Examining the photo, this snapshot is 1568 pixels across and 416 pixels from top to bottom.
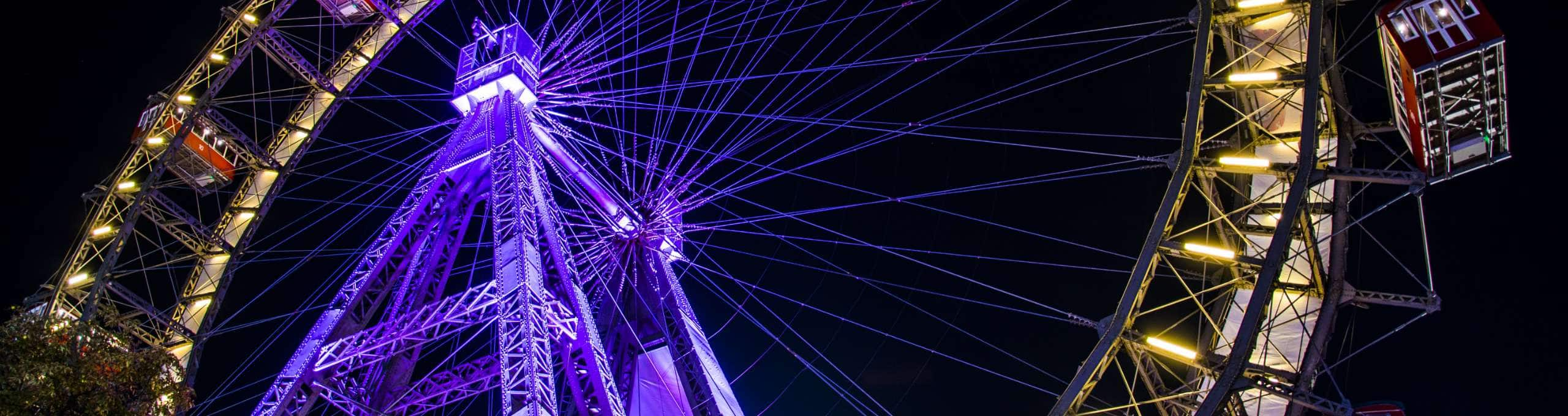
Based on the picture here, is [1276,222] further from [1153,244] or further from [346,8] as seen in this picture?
[346,8]

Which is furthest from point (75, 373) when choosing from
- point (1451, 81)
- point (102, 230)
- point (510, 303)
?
point (1451, 81)

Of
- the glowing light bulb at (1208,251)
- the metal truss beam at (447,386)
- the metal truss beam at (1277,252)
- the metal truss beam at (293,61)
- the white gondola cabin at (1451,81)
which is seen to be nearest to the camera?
the white gondola cabin at (1451,81)

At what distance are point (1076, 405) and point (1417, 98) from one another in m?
6.49

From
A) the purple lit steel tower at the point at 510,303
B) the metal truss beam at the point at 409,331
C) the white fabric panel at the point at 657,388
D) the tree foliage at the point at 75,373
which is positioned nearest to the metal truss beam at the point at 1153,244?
the purple lit steel tower at the point at 510,303

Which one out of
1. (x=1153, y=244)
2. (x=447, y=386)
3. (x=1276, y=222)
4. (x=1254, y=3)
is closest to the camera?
(x=1276, y=222)

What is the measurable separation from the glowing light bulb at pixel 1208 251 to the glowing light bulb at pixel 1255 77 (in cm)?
270

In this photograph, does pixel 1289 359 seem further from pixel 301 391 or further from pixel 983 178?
pixel 301 391

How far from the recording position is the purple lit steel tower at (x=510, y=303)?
1489 centimetres

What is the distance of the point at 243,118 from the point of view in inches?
973

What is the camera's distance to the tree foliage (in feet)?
41.2

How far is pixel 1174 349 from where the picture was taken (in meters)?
14.5

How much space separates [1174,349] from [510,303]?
33.9 feet

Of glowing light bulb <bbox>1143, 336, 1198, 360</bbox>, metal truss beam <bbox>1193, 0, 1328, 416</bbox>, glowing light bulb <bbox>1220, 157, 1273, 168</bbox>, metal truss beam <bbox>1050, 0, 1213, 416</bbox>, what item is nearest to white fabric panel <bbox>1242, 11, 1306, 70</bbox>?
metal truss beam <bbox>1050, 0, 1213, 416</bbox>

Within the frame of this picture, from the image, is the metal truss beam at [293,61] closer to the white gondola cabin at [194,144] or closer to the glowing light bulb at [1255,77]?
the white gondola cabin at [194,144]
